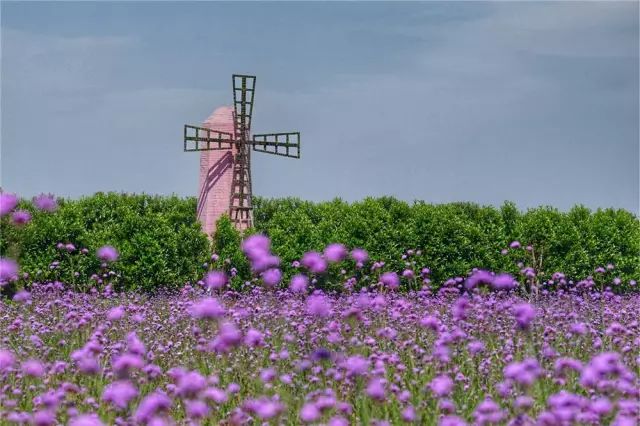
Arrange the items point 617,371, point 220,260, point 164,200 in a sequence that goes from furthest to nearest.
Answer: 1. point 164,200
2. point 220,260
3. point 617,371

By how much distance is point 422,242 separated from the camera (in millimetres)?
18797

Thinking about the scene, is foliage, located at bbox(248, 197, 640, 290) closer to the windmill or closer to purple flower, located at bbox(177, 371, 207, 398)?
the windmill

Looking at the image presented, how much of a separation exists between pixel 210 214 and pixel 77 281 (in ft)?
11.7

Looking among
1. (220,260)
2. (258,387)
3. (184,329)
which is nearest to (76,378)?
(258,387)

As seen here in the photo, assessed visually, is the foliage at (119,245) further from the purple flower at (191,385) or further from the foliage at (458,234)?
the purple flower at (191,385)

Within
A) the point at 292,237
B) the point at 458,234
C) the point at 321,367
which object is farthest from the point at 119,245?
the point at 321,367

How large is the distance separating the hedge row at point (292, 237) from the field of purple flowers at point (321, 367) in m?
6.95

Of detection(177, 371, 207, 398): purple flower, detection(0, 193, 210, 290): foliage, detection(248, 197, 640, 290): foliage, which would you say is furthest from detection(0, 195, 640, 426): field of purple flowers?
detection(248, 197, 640, 290): foliage

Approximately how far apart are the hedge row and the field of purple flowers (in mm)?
6952

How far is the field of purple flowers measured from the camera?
4422mm

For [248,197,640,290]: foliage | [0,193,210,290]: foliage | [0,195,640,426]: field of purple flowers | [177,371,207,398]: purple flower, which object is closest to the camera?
[177,371,207,398]: purple flower

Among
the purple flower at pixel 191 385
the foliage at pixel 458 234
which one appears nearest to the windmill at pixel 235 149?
the foliage at pixel 458 234

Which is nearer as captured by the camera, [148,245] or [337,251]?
[337,251]

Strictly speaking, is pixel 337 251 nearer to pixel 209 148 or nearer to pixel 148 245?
pixel 148 245
